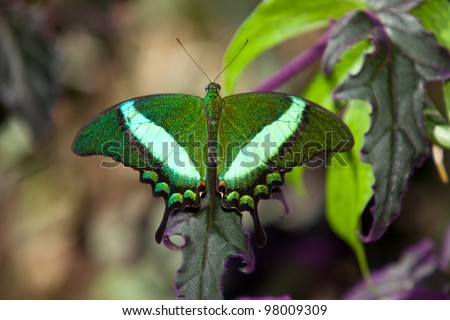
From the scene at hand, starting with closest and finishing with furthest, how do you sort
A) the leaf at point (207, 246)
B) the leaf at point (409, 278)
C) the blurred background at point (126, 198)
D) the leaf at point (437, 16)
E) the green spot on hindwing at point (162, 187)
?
the leaf at point (207, 246), the green spot on hindwing at point (162, 187), the leaf at point (437, 16), the leaf at point (409, 278), the blurred background at point (126, 198)

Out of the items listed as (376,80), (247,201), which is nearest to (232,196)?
(247,201)

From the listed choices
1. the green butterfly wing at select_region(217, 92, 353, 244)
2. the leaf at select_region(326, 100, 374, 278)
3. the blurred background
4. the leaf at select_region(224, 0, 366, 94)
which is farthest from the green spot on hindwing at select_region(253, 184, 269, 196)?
the blurred background

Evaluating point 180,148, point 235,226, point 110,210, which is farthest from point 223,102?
point 110,210

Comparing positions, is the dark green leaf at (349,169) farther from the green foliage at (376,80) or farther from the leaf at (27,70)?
the leaf at (27,70)

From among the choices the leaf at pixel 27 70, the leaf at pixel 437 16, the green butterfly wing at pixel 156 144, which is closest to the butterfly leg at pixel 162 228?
the green butterfly wing at pixel 156 144

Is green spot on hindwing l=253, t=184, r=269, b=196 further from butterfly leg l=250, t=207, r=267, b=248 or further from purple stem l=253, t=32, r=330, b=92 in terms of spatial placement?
purple stem l=253, t=32, r=330, b=92

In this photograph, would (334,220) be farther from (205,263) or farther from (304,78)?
(304,78)
